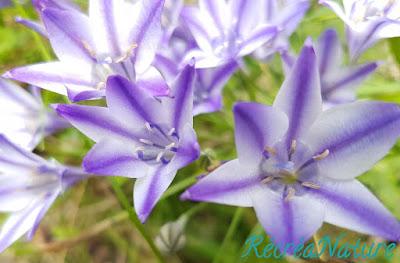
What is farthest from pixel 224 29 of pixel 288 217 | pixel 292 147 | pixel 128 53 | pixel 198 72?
pixel 288 217

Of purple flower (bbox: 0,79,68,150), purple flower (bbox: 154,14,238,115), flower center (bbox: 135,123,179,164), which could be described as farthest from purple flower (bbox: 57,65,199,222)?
purple flower (bbox: 0,79,68,150)

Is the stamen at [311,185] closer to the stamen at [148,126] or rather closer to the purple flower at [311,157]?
the purple flower at [311,157]

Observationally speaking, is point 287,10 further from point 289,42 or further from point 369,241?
point 369,241

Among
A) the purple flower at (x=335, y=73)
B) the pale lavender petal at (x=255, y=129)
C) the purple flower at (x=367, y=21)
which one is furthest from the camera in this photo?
the purple flower at (x=335, y=73)

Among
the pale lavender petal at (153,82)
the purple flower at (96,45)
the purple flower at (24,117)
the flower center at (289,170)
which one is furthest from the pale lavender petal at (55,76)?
the flower center at (289,170)

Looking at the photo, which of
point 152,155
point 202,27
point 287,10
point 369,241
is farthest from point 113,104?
point 369,241
